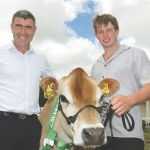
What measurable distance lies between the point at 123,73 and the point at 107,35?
821 millimetres

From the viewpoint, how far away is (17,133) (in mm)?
5836

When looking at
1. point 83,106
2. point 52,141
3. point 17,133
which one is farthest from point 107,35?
point 17,133

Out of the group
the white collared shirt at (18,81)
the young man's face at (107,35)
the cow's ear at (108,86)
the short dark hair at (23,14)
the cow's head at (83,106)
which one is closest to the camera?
the cow's head at (83,106)

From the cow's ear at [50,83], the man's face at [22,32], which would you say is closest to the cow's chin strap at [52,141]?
the cow's ear at [50,83]

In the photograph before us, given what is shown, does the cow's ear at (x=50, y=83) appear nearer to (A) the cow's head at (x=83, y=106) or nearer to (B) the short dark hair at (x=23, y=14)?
(A) the cow's head at (x=83, y=106)

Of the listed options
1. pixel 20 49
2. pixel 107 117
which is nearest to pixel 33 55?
pixel 20 49

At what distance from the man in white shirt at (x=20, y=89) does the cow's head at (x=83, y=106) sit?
22.6 inches

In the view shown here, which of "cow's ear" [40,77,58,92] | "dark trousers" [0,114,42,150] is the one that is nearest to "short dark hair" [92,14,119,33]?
"cow's ear" [40,77,58,92]

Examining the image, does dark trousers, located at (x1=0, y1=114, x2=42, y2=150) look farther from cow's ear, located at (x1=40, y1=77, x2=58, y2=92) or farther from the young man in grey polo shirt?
the young man in grey polo shirt

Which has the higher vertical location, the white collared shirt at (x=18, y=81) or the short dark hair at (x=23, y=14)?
the short dark hair at (x=23, y=14)

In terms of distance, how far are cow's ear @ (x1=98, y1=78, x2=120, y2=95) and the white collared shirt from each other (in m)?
1.26

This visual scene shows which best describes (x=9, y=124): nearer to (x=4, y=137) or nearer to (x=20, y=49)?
(x=4, y=137)

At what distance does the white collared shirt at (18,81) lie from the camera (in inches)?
234

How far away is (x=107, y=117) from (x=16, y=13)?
8.76 ft
